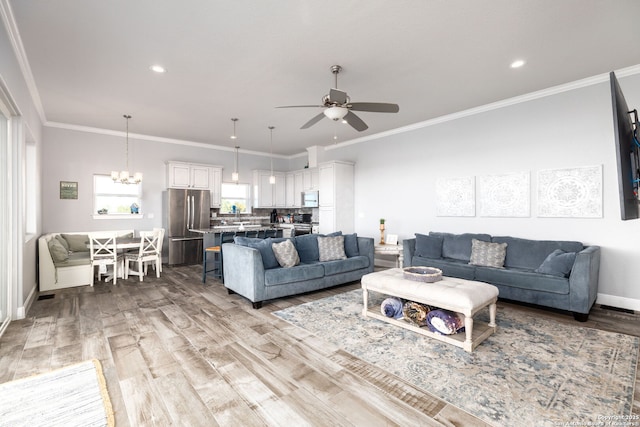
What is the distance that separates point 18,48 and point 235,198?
5.39 meters

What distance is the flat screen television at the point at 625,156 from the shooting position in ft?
5.73

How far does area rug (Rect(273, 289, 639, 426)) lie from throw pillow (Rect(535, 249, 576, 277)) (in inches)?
23.4

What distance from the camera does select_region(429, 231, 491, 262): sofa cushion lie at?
480 cm

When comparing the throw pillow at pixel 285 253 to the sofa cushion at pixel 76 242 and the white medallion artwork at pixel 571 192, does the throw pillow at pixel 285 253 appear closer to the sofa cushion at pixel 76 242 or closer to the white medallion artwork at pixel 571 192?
the white medallion artwork at pixel 571 192

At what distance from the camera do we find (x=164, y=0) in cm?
244

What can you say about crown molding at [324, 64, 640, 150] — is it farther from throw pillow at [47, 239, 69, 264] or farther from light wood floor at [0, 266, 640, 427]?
throw pillow at [47, 239, 69, 264]

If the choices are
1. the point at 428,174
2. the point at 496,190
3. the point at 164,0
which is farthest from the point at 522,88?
the point at 164,0

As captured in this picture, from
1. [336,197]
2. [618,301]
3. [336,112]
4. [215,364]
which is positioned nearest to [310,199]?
[336,197]

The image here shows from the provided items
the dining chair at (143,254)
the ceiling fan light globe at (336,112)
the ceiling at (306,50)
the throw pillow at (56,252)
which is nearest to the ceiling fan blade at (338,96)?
the ceiling fan light globe at (336,112)

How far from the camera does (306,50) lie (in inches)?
126

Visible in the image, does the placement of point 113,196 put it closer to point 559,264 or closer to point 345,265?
point 345,265

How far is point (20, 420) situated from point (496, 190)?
19.2ft

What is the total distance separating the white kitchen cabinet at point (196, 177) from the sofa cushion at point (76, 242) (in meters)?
1.92

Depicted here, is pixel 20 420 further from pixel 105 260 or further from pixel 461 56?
pixel 461 56
